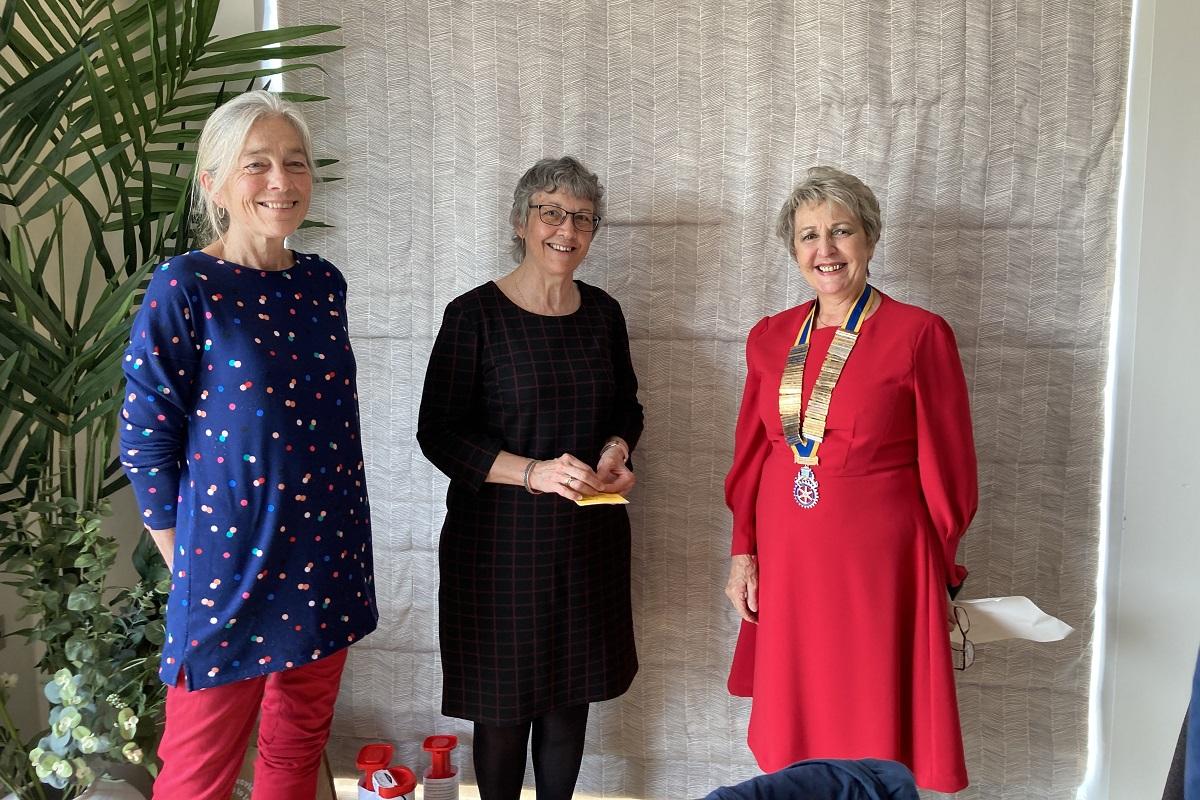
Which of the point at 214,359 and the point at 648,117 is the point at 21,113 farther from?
the point at 648,117

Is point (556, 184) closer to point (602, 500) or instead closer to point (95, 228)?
point (602, 500)

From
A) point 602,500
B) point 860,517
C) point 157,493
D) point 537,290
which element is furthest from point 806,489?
point 157,493

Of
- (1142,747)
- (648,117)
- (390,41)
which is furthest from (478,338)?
(1142,747)

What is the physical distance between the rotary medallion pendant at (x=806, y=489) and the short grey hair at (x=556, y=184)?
750 mm

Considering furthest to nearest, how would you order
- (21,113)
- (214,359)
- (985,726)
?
(985,726) < (21,113) < (214,359)

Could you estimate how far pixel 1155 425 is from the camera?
7.59 ft

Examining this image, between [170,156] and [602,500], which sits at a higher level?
[170,156]


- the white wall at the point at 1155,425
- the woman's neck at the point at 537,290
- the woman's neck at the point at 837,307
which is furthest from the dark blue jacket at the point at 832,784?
the white wall at the point at 1155,425

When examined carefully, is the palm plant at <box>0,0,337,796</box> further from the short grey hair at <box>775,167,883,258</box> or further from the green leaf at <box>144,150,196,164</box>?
the short grey hair at <box>775,167,883,258</box>

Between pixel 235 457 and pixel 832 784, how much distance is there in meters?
1.13

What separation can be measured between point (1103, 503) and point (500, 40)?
1949 millimetres

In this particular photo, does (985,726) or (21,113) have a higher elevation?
(21,113)

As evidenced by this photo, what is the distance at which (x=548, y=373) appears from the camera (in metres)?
2.13

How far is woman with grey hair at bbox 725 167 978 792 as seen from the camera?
192 centimetres
